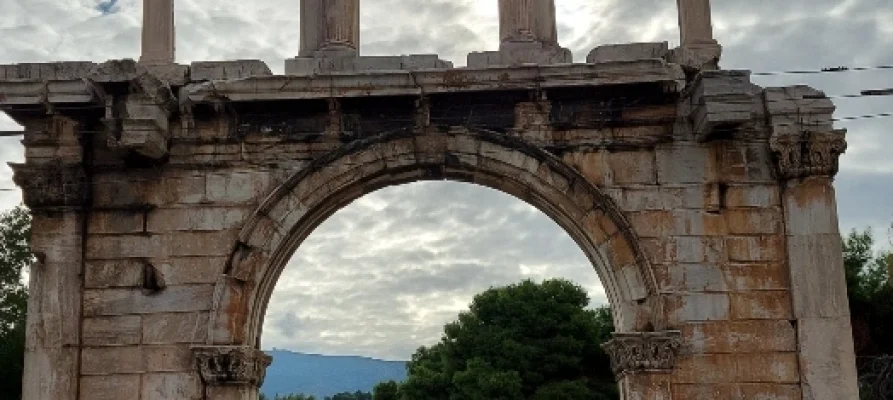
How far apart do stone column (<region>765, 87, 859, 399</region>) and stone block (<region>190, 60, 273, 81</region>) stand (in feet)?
17.3

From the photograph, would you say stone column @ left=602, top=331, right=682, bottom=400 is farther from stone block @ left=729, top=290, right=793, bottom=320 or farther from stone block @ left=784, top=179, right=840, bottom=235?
stone block @ left=784, top=179, right=840, bottom=235

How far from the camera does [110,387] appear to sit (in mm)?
9938

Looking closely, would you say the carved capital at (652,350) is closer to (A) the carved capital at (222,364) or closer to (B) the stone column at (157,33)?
(A) the carved capital at (222,364)

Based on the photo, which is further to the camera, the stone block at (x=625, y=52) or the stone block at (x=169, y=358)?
the stone block at (x=625, y=52)

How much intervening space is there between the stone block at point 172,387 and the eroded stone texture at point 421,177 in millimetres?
20

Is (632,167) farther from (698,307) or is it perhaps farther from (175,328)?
(175,328)

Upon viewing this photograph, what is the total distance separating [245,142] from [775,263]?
18.1 ft

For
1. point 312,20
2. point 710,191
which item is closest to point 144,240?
point 312,20

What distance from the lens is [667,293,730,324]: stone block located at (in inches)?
387

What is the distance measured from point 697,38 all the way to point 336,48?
383 cm

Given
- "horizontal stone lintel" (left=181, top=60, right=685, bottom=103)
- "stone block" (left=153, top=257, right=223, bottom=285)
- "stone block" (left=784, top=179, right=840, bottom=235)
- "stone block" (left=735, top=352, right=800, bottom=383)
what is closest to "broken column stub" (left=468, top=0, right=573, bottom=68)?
"horizontal stone lintel" (left=181, top=60, right=685, bottom=103)

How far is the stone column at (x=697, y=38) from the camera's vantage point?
1050cm

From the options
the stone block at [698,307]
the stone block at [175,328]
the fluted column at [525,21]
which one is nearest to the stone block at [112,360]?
the stone block at [175,328]

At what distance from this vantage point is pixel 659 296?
9867 millimetres
